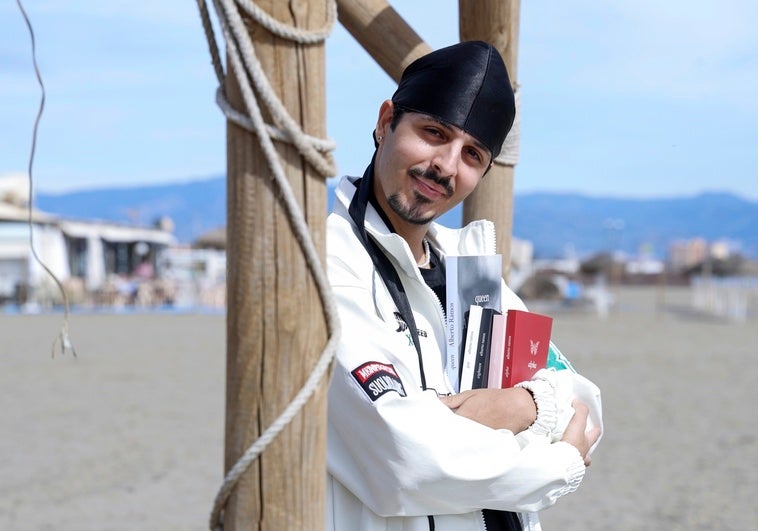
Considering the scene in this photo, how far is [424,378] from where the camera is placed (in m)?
1.78

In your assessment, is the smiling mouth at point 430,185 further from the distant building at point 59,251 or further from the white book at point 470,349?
the distant building at point 59,251

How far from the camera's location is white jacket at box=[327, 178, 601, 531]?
5.12 feet

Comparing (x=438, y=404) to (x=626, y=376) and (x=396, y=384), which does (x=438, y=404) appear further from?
(x=626, y=376)

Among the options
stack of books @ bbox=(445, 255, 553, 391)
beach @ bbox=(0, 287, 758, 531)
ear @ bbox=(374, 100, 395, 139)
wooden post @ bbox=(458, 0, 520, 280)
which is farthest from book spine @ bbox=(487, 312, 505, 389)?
beach @ bbox=(0, 287, 758, 531)

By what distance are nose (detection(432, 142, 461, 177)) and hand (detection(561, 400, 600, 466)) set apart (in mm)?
575

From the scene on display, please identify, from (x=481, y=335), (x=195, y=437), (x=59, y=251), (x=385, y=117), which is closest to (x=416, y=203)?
(x=385, y=117)

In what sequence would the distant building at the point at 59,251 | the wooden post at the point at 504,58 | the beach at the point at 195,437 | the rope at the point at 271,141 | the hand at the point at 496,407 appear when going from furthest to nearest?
the distant building at the point at 59,251 → the beach at the point at 195,437 → the wooden post at the point at 504,58 → the hand at the point at 496,407 → the rope at the point at 271,141

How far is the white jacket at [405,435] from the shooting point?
1.56 meters

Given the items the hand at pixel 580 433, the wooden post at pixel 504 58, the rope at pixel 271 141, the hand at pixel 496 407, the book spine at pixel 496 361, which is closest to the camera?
the rope at pixel 271 141

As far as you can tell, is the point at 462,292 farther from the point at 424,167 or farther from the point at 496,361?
the point at 424,167

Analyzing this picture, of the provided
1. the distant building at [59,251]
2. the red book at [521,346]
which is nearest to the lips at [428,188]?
the red book at [521,346]

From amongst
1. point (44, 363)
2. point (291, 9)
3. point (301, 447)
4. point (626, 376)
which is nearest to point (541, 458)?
point (301, 447)

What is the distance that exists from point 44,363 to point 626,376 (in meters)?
7.68

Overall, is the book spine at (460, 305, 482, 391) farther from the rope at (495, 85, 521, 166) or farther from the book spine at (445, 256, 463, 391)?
the rope at (495, 85, 521, 166)
